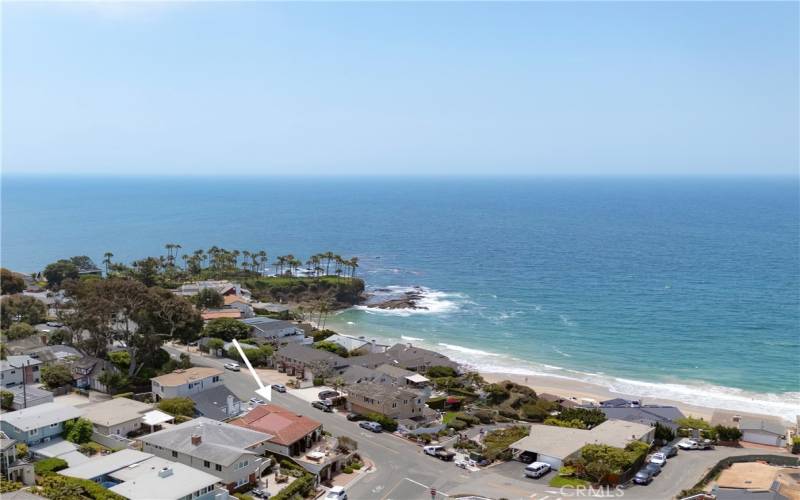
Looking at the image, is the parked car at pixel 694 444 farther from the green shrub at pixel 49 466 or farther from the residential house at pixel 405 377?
the green shrub at pixel 49 466

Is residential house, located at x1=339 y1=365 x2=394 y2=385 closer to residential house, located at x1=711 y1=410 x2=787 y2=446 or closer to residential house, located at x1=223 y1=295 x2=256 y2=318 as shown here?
residential house, located at x1=711 y1=410 x2=787 y2=446

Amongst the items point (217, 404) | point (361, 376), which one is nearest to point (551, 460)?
point (361, 376)

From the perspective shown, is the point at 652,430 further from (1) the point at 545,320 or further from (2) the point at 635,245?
(2) the point at 635,245

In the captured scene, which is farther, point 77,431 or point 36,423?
point 77,431

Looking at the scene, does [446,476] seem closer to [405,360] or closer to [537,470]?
[537,470]

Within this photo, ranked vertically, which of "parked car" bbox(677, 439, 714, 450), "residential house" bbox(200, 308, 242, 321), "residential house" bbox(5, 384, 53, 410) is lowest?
"parked car" bbox(677, 439, 714, 450)

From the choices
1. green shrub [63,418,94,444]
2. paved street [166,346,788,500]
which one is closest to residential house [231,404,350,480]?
paved street [166,346,788,500]
